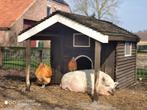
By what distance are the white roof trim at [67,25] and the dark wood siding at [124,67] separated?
3398 millimetres

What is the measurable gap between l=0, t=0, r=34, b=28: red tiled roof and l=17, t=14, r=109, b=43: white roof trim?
59.1ft

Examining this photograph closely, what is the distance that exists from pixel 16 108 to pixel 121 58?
663cm

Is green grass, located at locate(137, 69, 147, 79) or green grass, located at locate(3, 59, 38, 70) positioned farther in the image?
green grass, located at locate(3, 59, 38, 70)

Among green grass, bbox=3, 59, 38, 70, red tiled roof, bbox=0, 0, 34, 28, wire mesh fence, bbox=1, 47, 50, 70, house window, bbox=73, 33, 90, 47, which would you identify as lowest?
green grass, bbox=3, 59, 38, 70

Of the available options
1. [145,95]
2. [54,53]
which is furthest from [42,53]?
[145,95]

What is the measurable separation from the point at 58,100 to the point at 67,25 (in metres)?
2.65

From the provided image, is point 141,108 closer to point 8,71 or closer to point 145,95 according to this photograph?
point 145,95

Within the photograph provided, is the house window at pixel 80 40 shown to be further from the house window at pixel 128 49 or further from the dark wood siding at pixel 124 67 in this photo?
the house window at pixel 128 49

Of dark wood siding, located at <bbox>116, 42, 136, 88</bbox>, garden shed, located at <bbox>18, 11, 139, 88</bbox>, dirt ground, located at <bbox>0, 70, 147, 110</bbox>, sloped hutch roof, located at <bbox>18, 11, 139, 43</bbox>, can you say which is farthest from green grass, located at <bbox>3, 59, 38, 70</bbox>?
sloped hutch roof, located at <bbox>18, 11, 139, 43</bbox>

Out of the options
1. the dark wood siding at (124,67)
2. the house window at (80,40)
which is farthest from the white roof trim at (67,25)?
the dark wood siding at (124,67)

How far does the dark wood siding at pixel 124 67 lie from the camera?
15548 millimetres

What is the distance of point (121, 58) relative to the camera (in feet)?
52.5

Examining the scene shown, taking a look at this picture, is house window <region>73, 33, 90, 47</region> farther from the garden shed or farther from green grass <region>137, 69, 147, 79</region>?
green grass <region>137, 69, 147, 79</region>

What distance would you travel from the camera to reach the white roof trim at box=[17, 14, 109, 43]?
1205 cm
